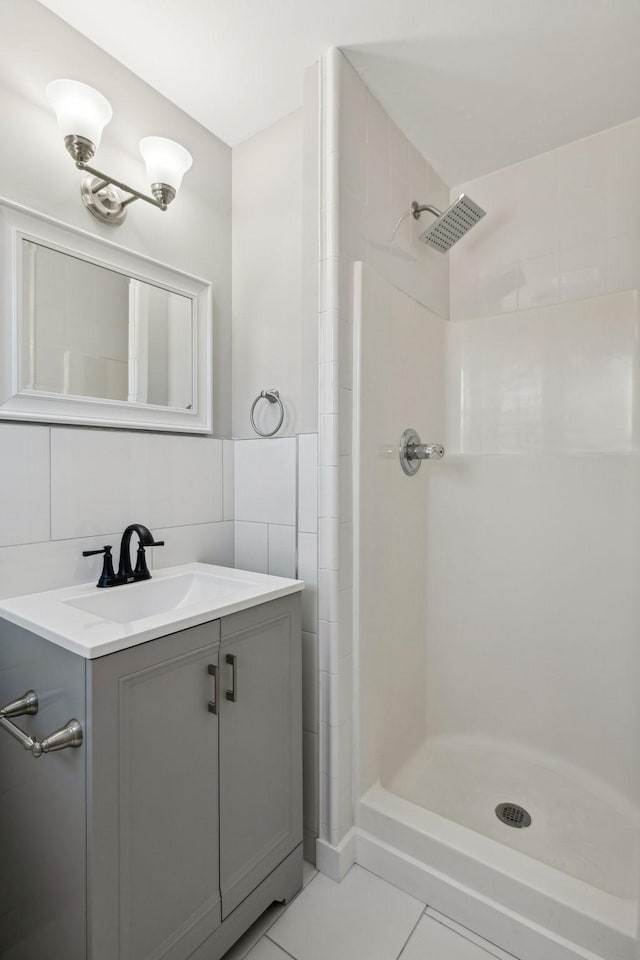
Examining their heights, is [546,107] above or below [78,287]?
above

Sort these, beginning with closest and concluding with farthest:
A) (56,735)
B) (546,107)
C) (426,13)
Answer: (56,735)
(426,13)
(546,107)

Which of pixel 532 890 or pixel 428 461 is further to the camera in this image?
pixel 428 461

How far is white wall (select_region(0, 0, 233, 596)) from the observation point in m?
1.20

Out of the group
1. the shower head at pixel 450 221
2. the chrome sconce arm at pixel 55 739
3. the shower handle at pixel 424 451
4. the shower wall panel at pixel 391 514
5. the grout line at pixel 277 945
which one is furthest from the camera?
the shower handle at pixel 424 451

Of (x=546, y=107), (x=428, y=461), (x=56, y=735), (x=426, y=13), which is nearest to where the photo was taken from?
(x=56, y=735)

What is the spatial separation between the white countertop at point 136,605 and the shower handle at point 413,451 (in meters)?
0.70

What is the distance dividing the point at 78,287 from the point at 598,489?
1.85 meters

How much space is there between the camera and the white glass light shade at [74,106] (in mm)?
1190

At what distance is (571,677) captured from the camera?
184 cm

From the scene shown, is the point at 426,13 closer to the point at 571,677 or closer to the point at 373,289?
the point at 373,289

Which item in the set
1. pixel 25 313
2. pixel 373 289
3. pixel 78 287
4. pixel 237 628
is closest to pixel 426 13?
pixel 373 289

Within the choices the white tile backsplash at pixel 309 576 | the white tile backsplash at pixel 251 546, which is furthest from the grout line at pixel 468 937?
the white tile backsplash at pixel 251 546

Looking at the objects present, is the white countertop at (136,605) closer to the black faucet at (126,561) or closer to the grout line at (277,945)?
the black faucet at (126,561)

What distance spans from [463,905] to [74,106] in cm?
227
